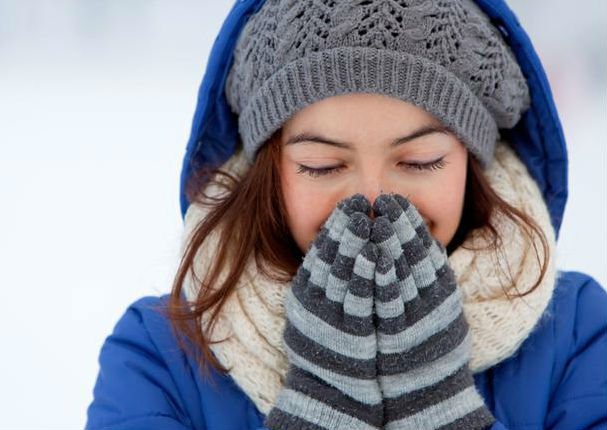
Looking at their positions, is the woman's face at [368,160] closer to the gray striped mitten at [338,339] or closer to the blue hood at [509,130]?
the gray striped mitten at [338,339]

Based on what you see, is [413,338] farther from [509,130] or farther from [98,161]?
[98,161]

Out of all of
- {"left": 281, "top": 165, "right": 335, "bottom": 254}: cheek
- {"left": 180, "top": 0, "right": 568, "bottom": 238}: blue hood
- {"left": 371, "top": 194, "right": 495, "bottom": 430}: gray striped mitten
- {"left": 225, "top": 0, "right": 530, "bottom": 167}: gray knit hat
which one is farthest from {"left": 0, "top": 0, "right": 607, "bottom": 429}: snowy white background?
{"left": 371, "top": 194, "right": 495, "bottom": 430}: gray striped mitten

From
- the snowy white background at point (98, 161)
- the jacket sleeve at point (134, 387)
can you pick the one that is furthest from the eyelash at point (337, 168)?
the snowy white background at point (98, 161)

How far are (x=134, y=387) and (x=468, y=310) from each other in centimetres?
58

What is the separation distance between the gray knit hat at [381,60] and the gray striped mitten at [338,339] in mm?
202

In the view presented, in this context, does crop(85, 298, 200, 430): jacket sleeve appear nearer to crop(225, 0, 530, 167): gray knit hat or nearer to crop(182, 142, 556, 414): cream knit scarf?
crop(182, 142, 556, 414): cream knit scarf

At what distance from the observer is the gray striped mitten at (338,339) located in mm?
1151

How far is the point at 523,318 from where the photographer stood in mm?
1333

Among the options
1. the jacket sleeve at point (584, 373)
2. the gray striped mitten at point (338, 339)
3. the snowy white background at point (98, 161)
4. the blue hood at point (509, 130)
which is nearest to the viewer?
the gray striped mitten at point (338, 339)

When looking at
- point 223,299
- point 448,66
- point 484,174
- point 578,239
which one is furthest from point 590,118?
point 223,299

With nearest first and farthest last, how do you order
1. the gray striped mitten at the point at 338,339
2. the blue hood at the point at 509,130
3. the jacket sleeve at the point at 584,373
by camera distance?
the gray striped mitten at the point at 338,339
the jacket sleeve at the point at 584,373
the blue hood at the point at 509,130

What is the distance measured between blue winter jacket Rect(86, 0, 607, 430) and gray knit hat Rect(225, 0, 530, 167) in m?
0.11

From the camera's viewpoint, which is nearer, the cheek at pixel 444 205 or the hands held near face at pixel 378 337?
the hands held near face at pixel 378 337

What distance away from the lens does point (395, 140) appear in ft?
4.08
